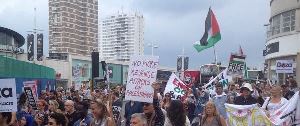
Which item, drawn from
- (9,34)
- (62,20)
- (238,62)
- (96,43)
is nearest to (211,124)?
(238,62)

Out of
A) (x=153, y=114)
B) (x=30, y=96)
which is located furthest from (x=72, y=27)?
(x=153, y=114)

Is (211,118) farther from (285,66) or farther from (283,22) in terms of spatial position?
(283,22)

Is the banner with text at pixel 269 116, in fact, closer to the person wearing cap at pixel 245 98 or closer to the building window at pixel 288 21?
the person wearing cap at pixel 245 98

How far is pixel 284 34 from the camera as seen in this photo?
41.5 meters

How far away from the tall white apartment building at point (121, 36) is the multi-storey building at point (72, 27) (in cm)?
438

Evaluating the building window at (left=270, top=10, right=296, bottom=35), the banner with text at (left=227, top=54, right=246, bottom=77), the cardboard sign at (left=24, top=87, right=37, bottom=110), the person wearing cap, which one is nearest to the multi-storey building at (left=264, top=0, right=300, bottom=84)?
the building window at (left=270, top=10, right=296, bottom=35)

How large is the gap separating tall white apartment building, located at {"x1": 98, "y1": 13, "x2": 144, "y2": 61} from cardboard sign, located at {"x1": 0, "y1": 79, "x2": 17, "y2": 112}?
403 feet

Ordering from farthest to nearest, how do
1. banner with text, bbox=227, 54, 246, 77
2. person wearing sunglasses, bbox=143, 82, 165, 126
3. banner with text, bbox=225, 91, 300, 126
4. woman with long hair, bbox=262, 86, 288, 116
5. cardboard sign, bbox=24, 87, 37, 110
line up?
banner with text, bbox=227, 54, 246, 77, cardboard sign, bbox=24, 87, 37, 110, woman with long hair, bbox=262, 86, 288, 116, banner with text, bbox=225, 91, 300, 126, person wearing sunglasses, bbox=143, 82, 165, 126

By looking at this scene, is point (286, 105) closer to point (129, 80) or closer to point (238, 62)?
point (129, 80)

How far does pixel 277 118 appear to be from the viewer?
31.3 ft

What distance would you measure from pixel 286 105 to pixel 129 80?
279 centimetres

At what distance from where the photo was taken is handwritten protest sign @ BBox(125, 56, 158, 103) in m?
9.25

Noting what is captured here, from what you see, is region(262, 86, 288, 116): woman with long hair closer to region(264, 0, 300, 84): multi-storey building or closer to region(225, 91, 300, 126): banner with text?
region(225, 91, 300, 126): banner with text

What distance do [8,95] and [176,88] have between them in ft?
22.4
